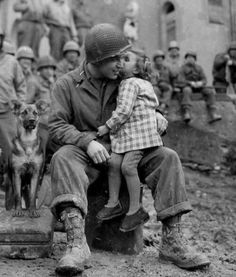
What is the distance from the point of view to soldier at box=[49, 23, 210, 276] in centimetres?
372

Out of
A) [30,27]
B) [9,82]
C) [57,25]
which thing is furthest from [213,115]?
[30,27]

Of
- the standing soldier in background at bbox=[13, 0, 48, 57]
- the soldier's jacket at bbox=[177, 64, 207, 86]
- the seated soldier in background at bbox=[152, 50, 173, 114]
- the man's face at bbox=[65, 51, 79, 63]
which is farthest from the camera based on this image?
the standing soldier in background at bbox=[13, 0, 48, 57]

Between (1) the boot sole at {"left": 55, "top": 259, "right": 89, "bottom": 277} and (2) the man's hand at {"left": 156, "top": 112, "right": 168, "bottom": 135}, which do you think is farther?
(2) the man's hand at {"left": 156, "top": 112, "right": 168, "bottom": 135}

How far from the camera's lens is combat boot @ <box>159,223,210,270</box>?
12.5ft

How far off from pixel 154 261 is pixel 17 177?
1.26 m

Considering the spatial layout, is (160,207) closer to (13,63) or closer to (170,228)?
(170,228)

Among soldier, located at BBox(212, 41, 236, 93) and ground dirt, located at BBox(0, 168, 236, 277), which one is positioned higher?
soldier, located at BBox(212, 41, 236, 93)

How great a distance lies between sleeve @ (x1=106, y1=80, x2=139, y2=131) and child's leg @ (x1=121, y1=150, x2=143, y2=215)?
0.25 metres

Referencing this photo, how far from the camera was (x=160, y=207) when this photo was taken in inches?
154

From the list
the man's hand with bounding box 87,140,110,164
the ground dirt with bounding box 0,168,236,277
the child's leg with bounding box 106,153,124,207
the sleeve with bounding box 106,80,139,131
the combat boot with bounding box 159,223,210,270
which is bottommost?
the ground dirt with bounding box 0,168,236,277

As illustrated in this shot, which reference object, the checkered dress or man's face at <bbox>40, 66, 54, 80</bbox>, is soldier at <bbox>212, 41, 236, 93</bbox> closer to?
man's face at <bbox>40, 66, 54, 80</bbox>

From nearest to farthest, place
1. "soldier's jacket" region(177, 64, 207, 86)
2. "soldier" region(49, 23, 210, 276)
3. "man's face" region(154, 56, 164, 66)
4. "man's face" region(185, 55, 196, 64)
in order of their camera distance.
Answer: "soldier" region(49, 23, 210, 276) → "soldier's jacket" region(177, 64, 207, 86) → "man's face" region(185, 55, 196, 64) → "man's face" region(154, 56, 164, 66)

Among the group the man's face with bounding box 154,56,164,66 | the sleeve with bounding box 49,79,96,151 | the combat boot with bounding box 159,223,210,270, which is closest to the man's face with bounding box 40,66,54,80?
the man's face with bounding box 154,56,164,66

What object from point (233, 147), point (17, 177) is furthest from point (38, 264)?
point (233, 147)
